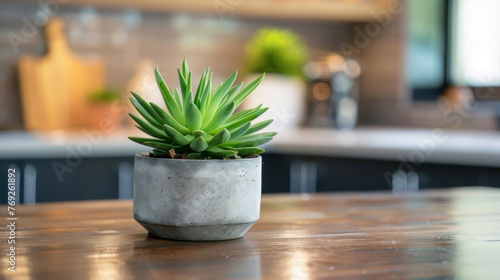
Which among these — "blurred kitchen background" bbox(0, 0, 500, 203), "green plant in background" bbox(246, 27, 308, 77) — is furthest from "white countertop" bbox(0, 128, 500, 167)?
"green plant in background" bbox(246, 27, 308, 77)

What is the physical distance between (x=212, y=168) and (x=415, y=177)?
1.82 m

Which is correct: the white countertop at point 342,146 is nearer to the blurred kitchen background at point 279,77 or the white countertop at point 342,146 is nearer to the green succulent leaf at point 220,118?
the blurred kitchen background at point 279,77

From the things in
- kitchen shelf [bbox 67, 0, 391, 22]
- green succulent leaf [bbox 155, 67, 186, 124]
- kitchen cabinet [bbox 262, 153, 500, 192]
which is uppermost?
kitchen shelf [bbox 67, 0, 391, 22]

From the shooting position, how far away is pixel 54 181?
2.55 m

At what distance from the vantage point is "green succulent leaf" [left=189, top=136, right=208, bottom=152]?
2.54 feet

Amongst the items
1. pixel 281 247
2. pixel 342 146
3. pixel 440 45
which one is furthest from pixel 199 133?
pixel 440 45

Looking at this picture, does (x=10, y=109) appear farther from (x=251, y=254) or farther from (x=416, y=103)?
(x=251, y=254)

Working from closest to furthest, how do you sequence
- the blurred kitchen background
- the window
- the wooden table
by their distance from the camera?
the wooden table, the blurred kitchen background, the window

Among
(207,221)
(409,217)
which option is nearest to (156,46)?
(409,217)

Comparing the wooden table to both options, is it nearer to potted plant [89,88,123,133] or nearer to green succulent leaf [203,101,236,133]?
green succulent leaf [203,101,236,133]

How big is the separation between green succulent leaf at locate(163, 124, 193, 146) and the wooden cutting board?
8.13 feet

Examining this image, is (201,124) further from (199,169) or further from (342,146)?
(342,146)

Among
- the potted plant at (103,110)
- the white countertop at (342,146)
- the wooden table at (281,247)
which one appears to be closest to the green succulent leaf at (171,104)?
the wooden table at (281,247)

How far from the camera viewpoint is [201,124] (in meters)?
0.80
